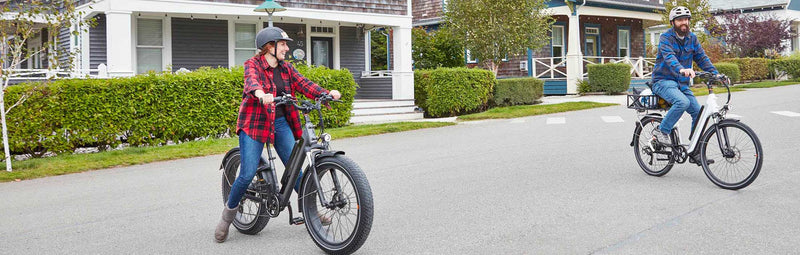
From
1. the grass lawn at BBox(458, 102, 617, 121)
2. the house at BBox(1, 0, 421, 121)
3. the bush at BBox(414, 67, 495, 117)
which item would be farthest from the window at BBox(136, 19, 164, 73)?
the grass lawn at BBox(458, 102, 617, 121)

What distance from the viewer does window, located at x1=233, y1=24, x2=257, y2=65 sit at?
19.8 meters

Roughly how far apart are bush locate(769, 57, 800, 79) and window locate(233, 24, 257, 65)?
1023 inches

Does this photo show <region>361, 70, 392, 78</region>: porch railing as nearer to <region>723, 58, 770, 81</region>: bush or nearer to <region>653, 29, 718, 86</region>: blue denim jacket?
<region>653, 29, 718, 86</region>: blue denim jacket

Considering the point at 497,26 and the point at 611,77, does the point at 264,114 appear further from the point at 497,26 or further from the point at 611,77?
the point at 611,77

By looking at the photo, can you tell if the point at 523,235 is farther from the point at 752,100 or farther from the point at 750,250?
the point at 752,100

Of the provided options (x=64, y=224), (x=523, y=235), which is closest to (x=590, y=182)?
(x=523, y=235)

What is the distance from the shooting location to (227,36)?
19.6m

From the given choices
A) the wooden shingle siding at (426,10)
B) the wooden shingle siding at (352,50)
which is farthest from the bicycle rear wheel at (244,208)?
the wooden shingle siding at (426,10)

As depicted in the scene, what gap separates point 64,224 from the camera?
6.35 metres

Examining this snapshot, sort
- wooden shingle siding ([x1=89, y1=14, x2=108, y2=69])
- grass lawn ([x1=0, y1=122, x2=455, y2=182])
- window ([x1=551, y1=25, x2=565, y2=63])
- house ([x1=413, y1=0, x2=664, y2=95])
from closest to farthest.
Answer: grass lawn ([x1=0, y1=122, x2=455, y2=182])
wooden shingle siding ([x1=89, y1=14, x2=108, y2=69])
house ([x1=413, y1=0, x2=664, y2=95])
window ([x1=551, y1=25, x2=565, y2=63])

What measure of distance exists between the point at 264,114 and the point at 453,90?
45.0 feet

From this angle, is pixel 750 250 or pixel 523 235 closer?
pixel 750 250

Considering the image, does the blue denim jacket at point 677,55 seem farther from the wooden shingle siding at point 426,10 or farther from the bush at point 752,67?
the bush at point 752,67

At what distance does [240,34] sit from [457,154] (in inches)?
433
